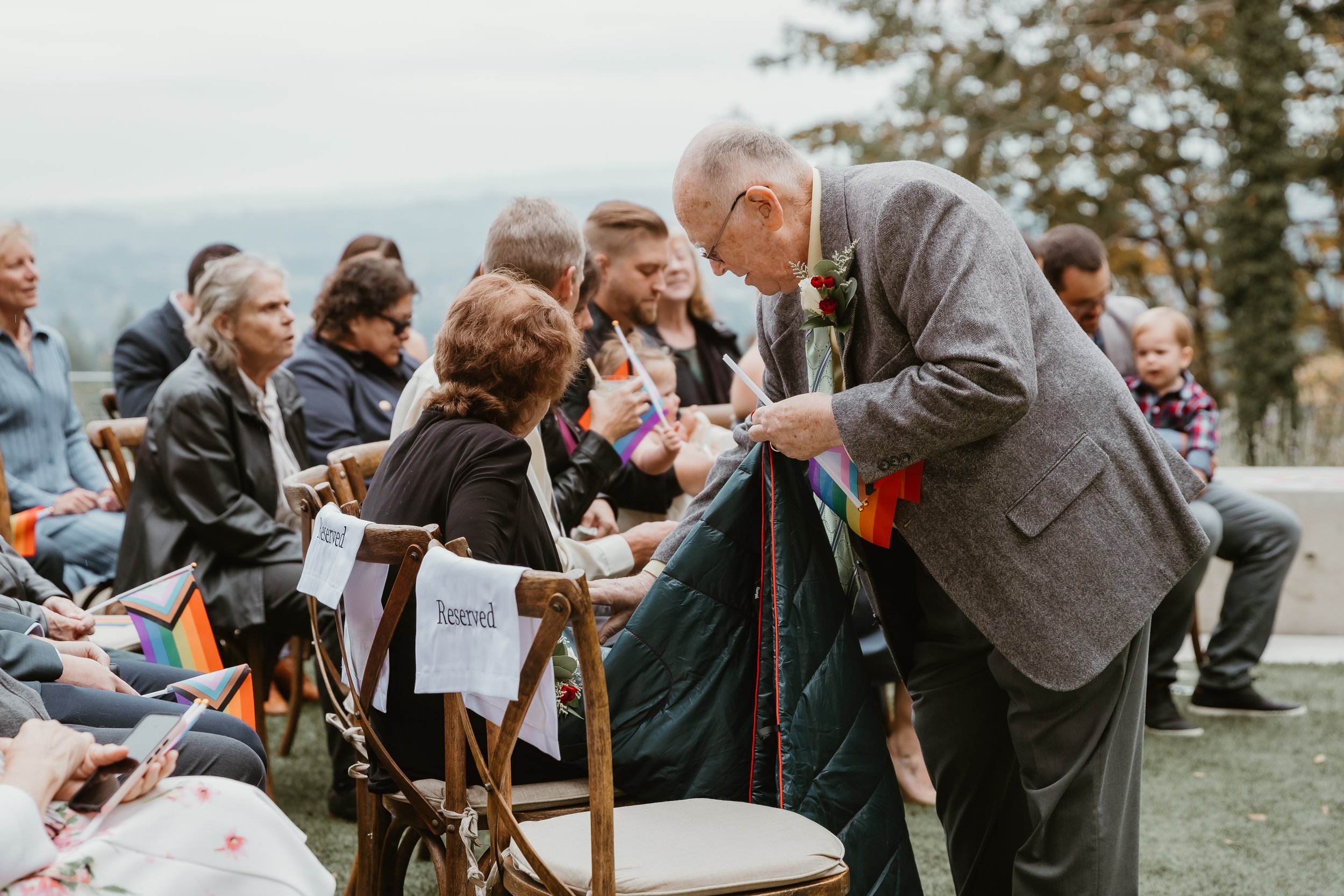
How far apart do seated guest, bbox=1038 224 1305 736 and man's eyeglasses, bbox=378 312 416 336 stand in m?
2.29

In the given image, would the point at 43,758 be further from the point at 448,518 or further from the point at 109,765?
the point at 448,518

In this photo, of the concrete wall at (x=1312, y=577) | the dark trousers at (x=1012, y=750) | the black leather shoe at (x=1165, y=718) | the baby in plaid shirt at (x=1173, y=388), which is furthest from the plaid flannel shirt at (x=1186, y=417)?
the dark trousers at (x=1012, y=750)

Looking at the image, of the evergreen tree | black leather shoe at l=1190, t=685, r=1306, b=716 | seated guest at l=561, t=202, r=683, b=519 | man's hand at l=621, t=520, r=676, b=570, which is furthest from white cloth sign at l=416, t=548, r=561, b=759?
the evergreen tree

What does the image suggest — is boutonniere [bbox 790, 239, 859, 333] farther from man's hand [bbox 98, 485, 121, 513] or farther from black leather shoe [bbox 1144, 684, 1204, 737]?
man's hand [bbox 98, 485, 121, 513]

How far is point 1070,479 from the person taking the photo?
201cm

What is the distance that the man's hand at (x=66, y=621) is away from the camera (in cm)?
264

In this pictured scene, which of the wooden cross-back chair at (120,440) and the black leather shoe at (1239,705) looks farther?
the black leather shoe at (1239,705)

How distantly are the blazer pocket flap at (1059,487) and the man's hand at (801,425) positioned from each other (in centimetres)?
33

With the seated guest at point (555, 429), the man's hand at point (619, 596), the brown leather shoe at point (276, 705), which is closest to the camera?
the man's hand at point (619, 596)

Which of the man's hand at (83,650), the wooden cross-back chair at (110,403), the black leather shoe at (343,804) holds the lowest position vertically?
the black leather shoe at (343,804)

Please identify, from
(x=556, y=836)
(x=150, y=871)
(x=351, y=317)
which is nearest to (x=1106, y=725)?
(x=556, y=836)

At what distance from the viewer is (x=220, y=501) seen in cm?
354

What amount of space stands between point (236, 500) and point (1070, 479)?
246 cm

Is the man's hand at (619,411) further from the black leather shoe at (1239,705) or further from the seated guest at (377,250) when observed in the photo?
the black leather shoe at (1239,705)
